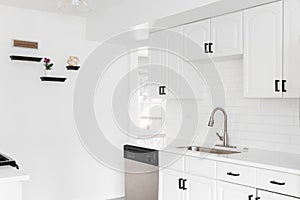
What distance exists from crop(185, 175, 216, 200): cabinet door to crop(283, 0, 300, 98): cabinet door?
3.48 ft

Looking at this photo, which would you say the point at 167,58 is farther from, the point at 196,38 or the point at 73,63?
the point at 73,63

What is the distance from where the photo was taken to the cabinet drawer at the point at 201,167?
3.21 meters

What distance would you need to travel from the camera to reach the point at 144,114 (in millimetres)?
6332

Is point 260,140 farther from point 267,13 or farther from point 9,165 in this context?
point 9,165

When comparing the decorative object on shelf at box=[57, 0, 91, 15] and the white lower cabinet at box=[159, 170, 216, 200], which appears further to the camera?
the white lower cabinet at box=[159, 170, 216, 200]

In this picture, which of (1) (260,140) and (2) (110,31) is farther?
(2) (110,31)

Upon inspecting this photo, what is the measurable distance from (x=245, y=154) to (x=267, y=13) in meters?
1.28

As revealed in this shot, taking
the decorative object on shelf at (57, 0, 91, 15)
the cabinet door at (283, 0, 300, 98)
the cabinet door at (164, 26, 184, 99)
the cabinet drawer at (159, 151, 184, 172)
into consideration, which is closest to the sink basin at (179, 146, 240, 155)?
the cabinet drawer at (159, 151, 184, 172)

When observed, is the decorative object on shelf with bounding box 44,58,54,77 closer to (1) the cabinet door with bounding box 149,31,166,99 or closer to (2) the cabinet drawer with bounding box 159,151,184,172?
(1) the cabinet door with bounding box 149,31,166,99

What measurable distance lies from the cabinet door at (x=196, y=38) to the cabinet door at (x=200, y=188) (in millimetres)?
1276

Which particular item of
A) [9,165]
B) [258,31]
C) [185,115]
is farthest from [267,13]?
[9,165]

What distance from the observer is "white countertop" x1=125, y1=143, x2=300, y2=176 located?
2.67 metres

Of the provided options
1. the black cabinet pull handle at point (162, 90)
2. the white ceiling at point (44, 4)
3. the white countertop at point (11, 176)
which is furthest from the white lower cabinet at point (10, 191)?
the white ceiling at point (44, 4)

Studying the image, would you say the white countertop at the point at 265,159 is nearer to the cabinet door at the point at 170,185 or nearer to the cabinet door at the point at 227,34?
the cabinet door at the point at 170,185
